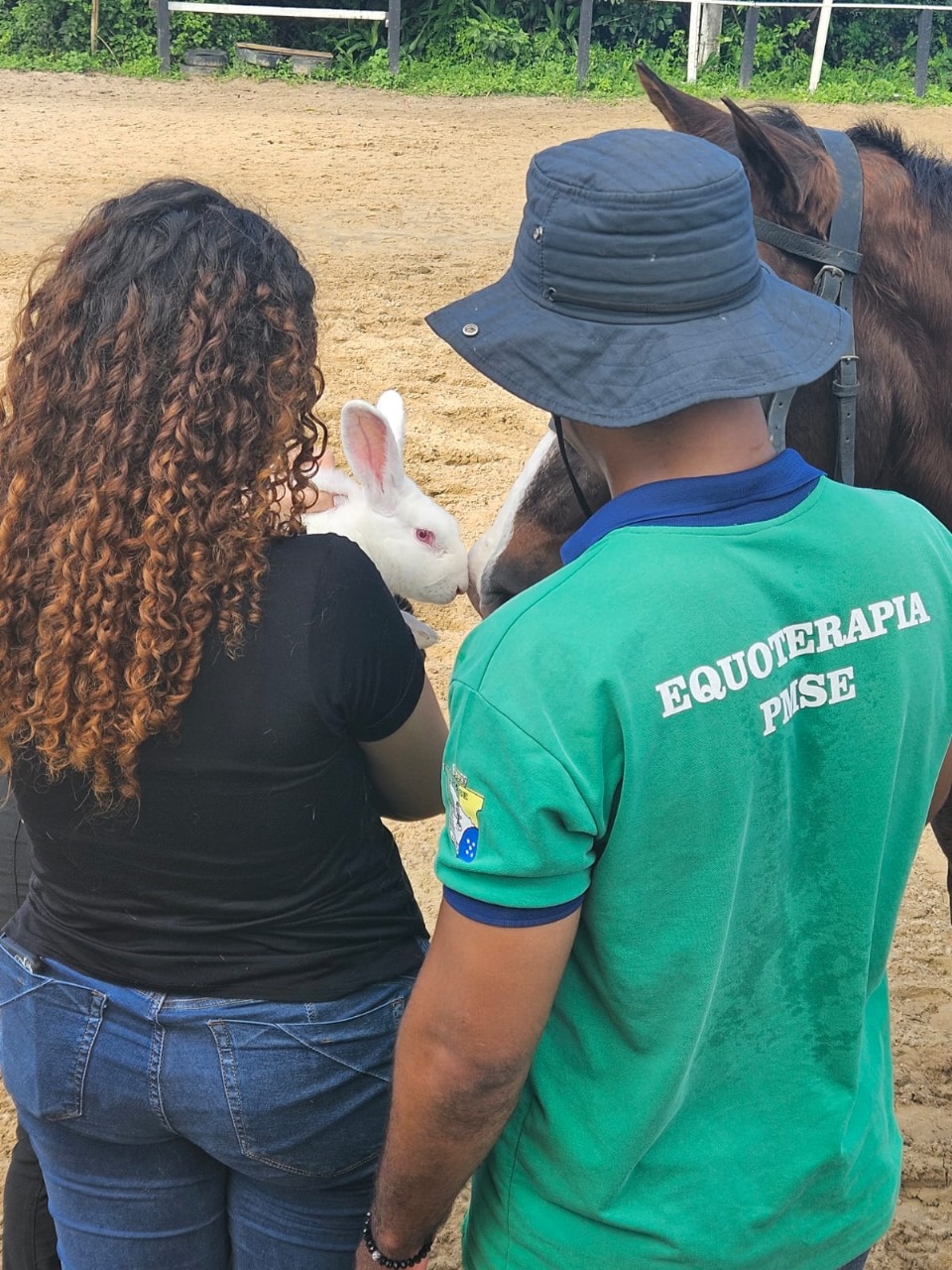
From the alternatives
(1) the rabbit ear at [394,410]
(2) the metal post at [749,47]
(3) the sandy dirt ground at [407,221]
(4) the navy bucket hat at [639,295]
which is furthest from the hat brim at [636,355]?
(2) the metal post at [749,47]

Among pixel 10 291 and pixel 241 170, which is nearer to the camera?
pixel 10 291

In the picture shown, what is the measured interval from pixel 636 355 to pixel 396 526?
1.53 meters

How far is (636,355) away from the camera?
1374 millimetres

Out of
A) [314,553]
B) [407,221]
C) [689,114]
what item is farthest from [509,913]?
[407,221]

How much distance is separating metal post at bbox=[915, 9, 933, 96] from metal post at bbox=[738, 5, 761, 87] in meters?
2.03

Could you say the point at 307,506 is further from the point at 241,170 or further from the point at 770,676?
the point at 241,170

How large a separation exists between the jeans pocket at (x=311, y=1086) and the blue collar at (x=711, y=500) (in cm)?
78

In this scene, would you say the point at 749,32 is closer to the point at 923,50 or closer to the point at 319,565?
the point at 923,50

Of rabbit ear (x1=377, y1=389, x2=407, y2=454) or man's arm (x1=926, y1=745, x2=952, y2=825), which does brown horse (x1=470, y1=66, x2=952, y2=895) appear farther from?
man's arm (x1=926, y1=745, x2=952, y2=825)

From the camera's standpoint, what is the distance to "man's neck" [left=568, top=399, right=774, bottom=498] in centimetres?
140

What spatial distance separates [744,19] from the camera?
1820 cm

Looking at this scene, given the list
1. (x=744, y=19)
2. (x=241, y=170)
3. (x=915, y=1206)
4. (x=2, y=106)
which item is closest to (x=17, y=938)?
(x=915, y=1206)

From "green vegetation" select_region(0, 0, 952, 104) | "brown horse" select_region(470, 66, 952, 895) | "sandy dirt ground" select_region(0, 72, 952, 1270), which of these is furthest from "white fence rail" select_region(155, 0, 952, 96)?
"brown horse" select_region(470, 66, 952, 895)

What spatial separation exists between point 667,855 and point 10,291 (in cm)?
791
